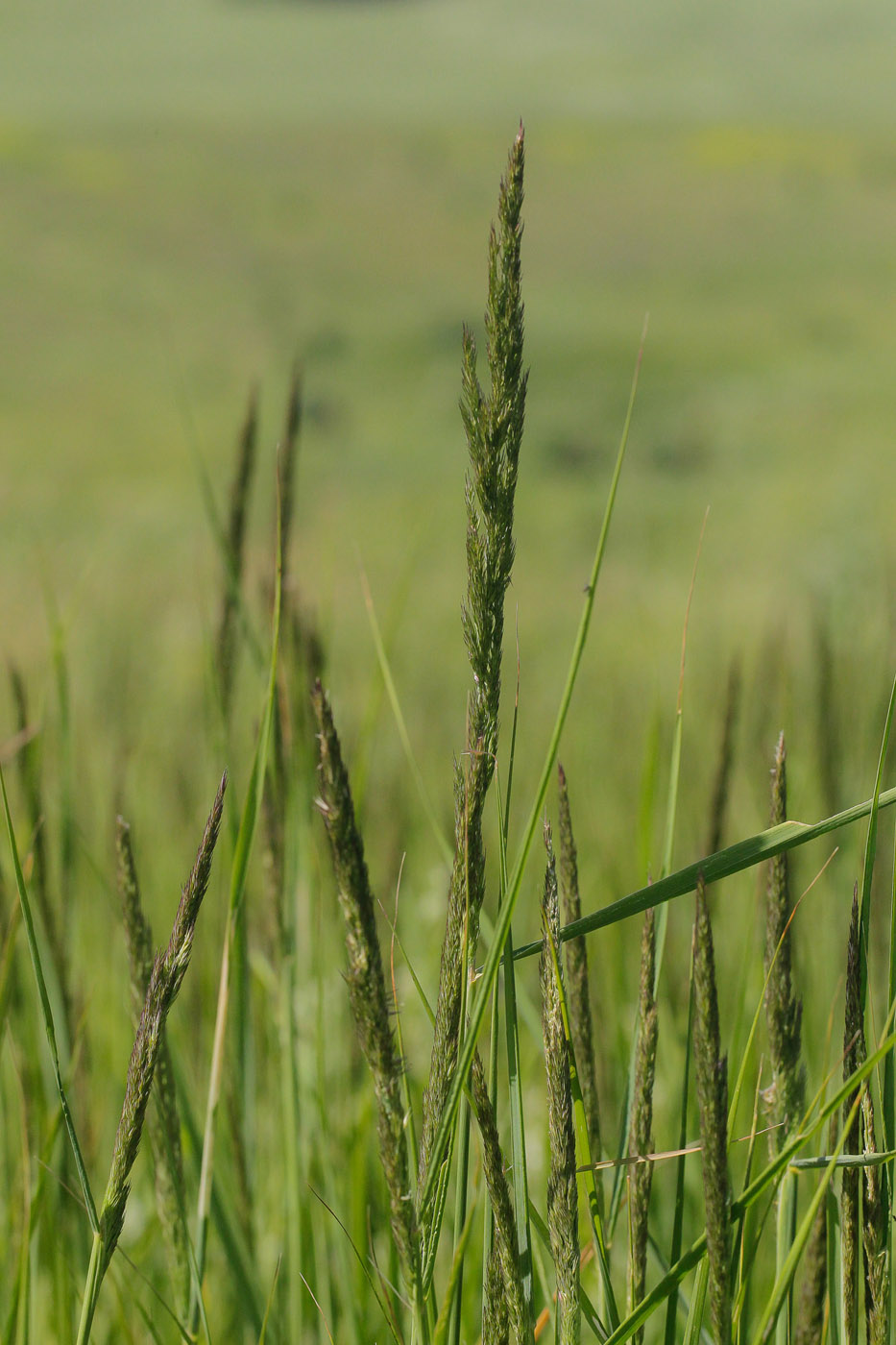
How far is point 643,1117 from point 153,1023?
19 cm

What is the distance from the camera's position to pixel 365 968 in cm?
31

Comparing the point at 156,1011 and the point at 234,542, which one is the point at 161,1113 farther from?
the point at 234,542

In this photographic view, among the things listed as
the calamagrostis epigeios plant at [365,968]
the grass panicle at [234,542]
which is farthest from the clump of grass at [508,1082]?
the grass panicle at [234,542]

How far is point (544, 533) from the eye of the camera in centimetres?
676

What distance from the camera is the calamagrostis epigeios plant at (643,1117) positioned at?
1.34 feet

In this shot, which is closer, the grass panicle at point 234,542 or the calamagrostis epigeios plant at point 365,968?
the calamagrostis epigeios plant at point 365,968

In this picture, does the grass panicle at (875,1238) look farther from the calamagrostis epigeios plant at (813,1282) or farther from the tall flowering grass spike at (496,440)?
the tall flowering grass spike at (496,440)

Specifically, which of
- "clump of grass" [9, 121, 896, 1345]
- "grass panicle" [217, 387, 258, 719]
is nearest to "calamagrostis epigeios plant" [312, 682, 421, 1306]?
"clump of grass" [9, 121, 896, 1345]

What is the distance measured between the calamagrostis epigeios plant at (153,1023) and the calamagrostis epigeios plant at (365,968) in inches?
1.3

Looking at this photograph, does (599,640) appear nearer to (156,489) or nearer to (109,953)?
(109,953)

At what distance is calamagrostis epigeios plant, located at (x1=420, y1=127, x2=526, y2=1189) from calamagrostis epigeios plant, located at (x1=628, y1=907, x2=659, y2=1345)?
0.11m

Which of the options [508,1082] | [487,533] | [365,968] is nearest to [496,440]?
[487,533]

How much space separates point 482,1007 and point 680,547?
6.07 meters

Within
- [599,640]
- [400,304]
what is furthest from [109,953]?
[400,304]
